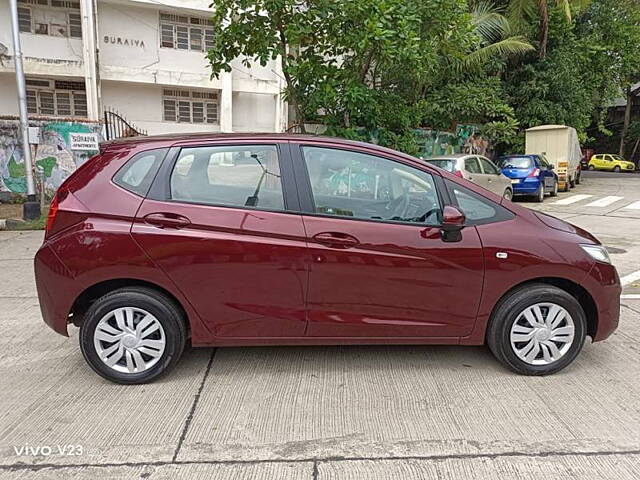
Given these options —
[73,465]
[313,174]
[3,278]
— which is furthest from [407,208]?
[3,278]

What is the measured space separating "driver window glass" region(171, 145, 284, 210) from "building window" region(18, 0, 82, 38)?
1679 cm

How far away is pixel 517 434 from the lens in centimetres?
289

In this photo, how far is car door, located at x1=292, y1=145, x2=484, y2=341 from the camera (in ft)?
11.0

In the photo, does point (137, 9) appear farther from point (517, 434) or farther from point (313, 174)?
point (517, 434)

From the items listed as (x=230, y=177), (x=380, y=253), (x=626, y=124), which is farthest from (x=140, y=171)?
(x=626, y=124)

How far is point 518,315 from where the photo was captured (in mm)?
3502

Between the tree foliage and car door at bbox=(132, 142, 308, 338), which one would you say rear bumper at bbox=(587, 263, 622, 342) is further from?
the tree foliage

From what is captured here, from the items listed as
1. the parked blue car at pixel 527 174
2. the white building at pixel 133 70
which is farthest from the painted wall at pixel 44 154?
the parked blue car at pixel 527 174

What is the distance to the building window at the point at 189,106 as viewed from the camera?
18172 millimetres

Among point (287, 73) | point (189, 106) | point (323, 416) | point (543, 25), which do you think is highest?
point (543, 25)

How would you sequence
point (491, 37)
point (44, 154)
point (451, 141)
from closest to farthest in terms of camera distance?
point (44, 154) < point (491, 37) < point (451, 141)

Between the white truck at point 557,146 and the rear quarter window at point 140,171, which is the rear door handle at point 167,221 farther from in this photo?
the white truck at point 557,146

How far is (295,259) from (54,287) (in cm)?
165

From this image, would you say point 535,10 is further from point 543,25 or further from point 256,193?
point 256,193
